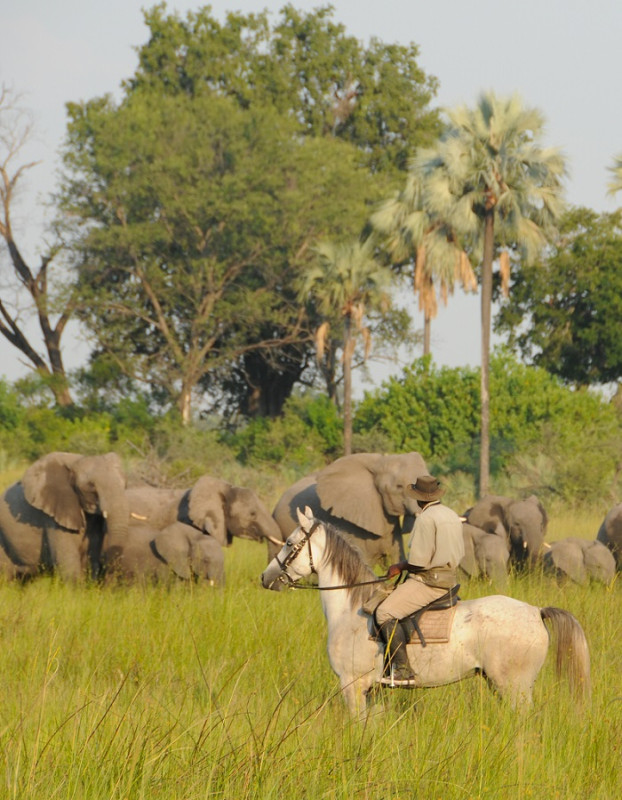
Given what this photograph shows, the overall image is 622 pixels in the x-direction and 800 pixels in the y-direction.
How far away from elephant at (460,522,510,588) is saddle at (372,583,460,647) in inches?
244

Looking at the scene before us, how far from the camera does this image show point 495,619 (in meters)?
6.22

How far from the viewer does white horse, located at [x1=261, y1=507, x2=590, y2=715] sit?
621cm

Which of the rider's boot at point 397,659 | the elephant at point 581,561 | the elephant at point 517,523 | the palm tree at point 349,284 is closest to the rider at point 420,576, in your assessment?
the rider's boot at point 397,659

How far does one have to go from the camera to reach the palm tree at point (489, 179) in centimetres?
2727

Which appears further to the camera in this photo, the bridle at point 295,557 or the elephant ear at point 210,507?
the elephant ear at point 210,507

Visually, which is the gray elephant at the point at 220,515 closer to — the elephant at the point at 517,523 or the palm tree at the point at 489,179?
the elephant at the point at 517,523

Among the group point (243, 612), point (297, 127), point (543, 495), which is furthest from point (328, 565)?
point (297, 127)

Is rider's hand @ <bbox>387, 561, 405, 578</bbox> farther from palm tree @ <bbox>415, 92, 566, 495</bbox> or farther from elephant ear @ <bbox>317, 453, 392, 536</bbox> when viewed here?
palm tree @ <bbox>415, 92, 566, 495</bbox>

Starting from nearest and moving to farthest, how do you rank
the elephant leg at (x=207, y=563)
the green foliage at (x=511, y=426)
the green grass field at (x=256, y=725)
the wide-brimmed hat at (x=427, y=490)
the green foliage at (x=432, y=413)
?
the green grass field at (x=256, y=725) → the wide-brimmed hat at (x=427, y=490) → the elephant leg at (x=207, y=563) → the green foliage at (x=511, y=426) → the green foliage at (x=432, y=413)

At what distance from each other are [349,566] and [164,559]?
21.0ft

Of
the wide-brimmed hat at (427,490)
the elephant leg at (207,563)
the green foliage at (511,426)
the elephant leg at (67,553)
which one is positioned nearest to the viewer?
the wide-brimmed hat at (427,490)

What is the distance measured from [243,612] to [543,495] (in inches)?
641

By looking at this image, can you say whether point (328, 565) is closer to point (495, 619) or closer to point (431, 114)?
point (495, 619)

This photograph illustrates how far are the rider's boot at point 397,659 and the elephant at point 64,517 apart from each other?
6.72 metres
